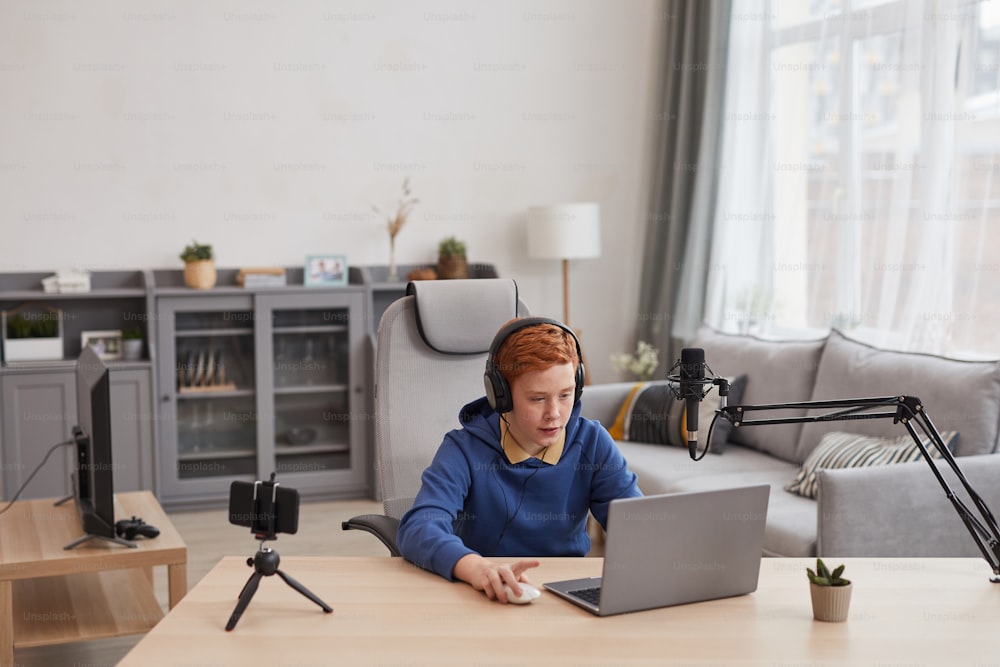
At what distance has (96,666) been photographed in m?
2.99

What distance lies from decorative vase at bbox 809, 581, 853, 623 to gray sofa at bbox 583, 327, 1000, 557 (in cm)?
116

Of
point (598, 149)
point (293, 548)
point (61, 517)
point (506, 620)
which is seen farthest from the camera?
point (598, 149)

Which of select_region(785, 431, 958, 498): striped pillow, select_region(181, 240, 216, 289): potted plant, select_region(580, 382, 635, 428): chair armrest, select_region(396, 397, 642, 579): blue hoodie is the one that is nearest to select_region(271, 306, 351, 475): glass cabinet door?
select_region(181, 240, 216, 289): potted plant

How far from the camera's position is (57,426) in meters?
4.43

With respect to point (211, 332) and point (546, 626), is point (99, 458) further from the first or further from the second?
point (211, 332)

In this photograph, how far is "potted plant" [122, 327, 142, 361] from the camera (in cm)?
457

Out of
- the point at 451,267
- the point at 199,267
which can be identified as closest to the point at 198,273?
the point at 199,267

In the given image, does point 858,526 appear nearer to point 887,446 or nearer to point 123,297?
point 887,446

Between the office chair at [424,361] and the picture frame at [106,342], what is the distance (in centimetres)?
256

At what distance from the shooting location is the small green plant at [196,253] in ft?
15.3

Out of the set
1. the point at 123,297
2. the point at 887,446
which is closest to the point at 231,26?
the point at 123,297

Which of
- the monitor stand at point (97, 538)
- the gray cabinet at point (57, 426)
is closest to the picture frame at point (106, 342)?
the gray cabinet at point (57, 426)

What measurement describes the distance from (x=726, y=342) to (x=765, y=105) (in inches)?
45.1

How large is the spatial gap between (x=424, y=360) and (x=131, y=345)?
8.24ft
